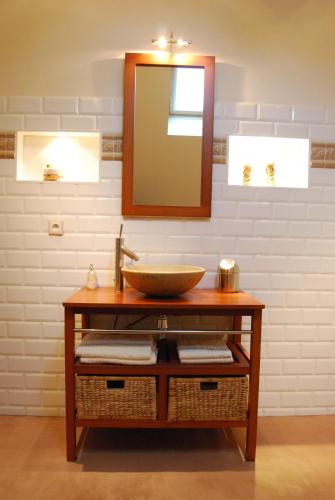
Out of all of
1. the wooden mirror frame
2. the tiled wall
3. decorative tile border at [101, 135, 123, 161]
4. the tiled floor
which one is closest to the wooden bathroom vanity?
the tiled floor

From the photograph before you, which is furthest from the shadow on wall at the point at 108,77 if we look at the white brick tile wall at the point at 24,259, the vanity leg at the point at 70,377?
the vanity leg at the point at 70,377

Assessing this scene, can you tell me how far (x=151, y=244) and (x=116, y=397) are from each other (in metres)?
0.80

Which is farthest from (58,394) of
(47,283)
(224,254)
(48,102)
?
(48,102)

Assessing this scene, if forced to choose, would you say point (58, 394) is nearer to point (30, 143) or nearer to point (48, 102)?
point (30, 143)

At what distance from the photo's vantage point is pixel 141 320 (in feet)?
6.36

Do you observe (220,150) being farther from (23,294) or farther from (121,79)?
(23,294)

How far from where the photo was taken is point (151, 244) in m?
1.95

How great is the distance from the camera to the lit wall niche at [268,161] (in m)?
2.01

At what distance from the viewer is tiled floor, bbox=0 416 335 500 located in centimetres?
141

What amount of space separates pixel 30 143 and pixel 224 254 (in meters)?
1.27

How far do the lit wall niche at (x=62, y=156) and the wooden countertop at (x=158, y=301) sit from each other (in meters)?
0.73

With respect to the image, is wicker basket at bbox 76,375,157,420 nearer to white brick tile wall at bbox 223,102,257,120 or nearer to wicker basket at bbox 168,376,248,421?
wicker basket at bbox 168,376,248,421

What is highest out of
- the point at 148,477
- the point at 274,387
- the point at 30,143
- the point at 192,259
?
the point at 30,143

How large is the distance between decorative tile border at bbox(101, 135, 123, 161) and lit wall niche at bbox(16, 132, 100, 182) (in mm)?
85
